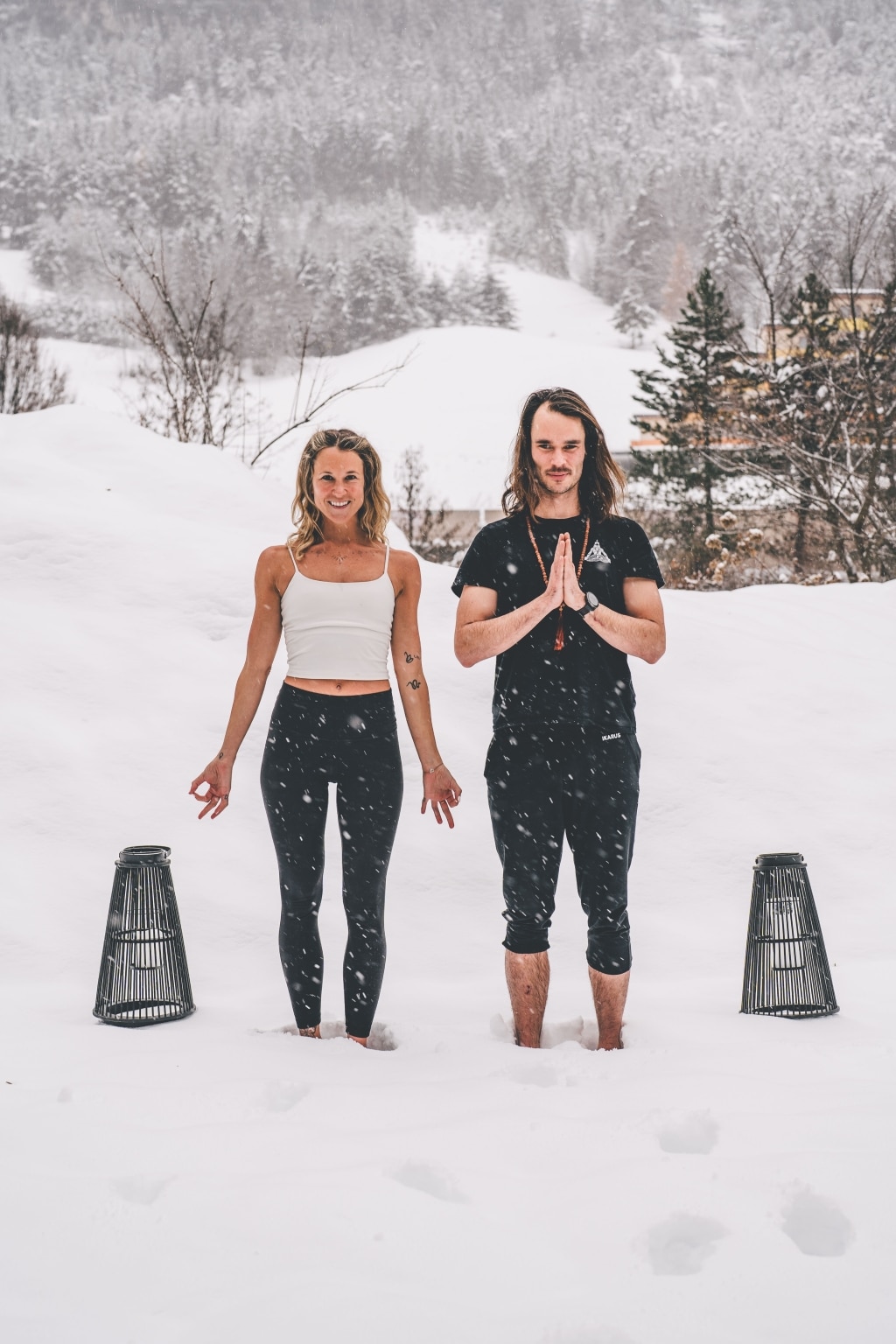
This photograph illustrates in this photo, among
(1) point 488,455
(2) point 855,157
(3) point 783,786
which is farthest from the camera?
(2) point 855,157

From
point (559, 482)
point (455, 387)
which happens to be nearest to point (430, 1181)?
point (559, 482)

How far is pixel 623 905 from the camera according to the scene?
2.58m

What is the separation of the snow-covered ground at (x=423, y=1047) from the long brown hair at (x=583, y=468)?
1589 millimetres

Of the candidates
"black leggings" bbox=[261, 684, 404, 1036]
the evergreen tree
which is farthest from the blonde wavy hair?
the evergreen tree

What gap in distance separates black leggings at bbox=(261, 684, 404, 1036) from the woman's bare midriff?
1cm

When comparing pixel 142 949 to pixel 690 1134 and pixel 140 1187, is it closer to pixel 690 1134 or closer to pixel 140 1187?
pixel 140 1187

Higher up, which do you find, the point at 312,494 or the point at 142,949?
the point at 312,494

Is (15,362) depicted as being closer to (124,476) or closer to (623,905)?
(124,476)

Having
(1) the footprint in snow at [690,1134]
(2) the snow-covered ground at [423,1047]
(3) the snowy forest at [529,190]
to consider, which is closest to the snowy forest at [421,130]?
(3) the snowy forest at [529,190]

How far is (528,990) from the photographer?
2.66 meters

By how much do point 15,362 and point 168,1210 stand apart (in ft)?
75.5

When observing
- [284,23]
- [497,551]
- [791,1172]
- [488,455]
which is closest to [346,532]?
[497,551]

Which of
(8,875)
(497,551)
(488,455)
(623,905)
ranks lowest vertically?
(8,875)

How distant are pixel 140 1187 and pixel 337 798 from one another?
1.03 metres
